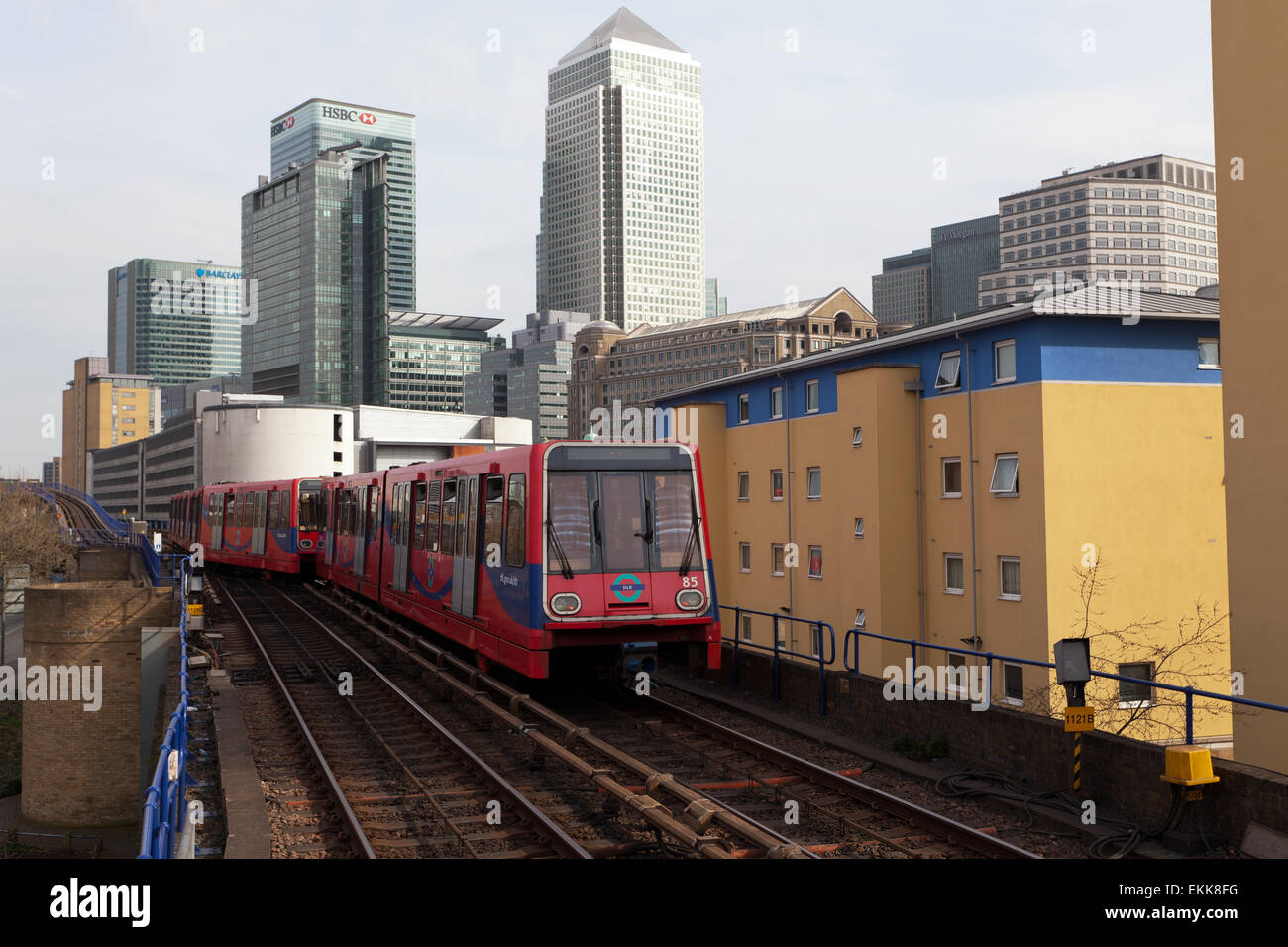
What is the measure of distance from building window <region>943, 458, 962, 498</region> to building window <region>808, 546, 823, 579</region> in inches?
181

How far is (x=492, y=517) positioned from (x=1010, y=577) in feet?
40.8

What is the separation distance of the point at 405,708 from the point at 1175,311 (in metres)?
17.0

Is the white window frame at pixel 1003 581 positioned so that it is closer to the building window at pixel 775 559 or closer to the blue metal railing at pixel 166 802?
the building window at pixel 775 559

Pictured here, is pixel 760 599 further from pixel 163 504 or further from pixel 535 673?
pixel 163 504

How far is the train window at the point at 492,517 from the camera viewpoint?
14570 millimetres

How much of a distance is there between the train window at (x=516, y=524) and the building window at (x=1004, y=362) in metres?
12.6

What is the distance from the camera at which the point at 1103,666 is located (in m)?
21.9

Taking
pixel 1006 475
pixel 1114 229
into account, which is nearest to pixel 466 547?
pixel 1006 475

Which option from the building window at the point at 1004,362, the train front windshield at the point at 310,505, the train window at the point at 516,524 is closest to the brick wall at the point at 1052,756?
the train window at the point at 516,524

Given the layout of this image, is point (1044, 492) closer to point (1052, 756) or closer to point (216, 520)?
point (1052, 756)

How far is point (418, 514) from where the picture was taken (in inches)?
773

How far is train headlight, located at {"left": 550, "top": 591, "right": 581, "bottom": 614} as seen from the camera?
1308 centimetres
